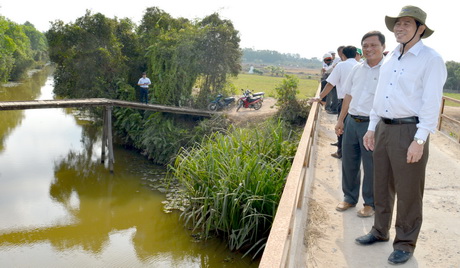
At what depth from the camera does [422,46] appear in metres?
2.80

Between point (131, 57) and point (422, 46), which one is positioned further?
point (131, 57)

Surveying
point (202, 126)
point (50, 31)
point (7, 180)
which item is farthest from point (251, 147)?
point (50, 31)

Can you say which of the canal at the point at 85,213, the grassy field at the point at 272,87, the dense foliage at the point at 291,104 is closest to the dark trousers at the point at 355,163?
the canal at the point at 85,213

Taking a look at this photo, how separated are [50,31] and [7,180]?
6.91m

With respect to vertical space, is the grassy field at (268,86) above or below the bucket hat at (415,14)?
below

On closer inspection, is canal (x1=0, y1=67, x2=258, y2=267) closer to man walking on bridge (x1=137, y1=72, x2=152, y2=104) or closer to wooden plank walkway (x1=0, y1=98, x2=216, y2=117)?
wooden plank walkway (x1=0, y1=98, x2=216, y2=117)

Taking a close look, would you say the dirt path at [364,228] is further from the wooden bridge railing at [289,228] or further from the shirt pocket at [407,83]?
the shirt pocket at [407,83]

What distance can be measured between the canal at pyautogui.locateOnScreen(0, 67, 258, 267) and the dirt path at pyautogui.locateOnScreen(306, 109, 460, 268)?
2.80 metres

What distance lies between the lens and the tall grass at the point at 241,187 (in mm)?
6629

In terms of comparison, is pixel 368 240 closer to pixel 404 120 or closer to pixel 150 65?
pixel 404 120

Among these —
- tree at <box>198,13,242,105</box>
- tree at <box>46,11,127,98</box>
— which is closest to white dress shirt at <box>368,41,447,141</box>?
tree at <box>198,13,242,105</box>

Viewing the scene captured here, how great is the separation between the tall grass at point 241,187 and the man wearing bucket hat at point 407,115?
3357mm

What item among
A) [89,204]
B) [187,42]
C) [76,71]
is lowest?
[89,204]

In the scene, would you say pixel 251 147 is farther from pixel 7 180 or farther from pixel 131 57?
pixel 131 57
